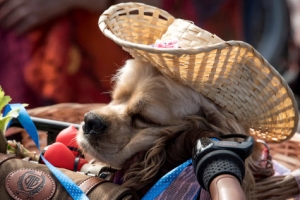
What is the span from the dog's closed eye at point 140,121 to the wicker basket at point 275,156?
21 cm

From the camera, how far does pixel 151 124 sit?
0.84 meters

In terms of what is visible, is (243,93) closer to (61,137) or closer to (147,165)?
(147,165)

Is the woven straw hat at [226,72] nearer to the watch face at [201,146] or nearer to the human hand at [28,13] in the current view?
the watch face at [201,146]

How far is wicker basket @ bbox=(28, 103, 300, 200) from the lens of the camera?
0.95m

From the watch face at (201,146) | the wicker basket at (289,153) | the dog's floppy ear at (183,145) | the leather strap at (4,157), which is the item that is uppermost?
the watch face at (201,146)

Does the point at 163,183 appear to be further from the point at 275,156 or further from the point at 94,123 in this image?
the point at 275,156

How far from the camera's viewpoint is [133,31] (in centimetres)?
95

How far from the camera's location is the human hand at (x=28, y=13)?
1.74 m

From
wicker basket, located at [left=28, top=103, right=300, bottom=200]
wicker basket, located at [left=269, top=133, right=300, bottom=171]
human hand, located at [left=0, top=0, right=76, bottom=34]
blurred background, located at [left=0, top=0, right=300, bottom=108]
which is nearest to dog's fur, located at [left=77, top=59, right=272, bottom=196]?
wicker basket, located at [left=28, top=103, right=300, bottom=200]

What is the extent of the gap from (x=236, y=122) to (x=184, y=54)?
201mm

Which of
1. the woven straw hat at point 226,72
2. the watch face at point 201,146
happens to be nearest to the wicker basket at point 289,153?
the woven straw hat at point 226,72

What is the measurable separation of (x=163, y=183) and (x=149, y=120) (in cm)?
12

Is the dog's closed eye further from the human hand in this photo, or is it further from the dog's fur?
the human hand

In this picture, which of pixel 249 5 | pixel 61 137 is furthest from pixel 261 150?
pixel 249 5
